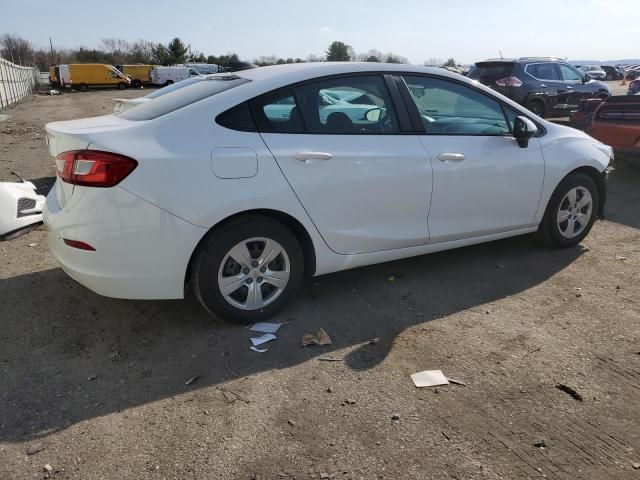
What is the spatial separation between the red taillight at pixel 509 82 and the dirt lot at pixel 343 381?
9.46m

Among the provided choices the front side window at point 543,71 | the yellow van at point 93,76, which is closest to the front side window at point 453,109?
the front side window at point 543,71

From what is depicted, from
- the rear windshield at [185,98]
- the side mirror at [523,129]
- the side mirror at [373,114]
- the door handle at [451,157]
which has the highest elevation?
the rear windshield at [185,98]

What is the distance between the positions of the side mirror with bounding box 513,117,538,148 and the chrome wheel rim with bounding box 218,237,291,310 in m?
2.22

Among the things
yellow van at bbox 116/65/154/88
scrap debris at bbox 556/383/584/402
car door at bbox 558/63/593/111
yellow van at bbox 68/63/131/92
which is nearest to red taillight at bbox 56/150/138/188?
scrap debris at bbox 556/383/584/402

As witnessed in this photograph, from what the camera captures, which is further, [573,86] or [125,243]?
[573,86]

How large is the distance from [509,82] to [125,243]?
1203 cm

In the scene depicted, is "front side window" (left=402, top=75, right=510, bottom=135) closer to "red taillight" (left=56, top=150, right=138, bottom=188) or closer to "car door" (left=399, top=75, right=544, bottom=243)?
"car door" (left=399, top=75, right=544, bottom=243)

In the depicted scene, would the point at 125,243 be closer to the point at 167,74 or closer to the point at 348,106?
the point at 348,106

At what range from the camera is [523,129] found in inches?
168

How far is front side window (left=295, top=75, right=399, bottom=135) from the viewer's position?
358cm

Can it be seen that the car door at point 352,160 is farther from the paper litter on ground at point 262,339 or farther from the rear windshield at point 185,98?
the paper litter on ground at point 262,339

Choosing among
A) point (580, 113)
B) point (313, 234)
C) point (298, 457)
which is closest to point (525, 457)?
point (298, 457)

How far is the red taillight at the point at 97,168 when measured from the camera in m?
3.00

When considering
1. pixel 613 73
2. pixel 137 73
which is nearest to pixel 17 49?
pixel 137 73
